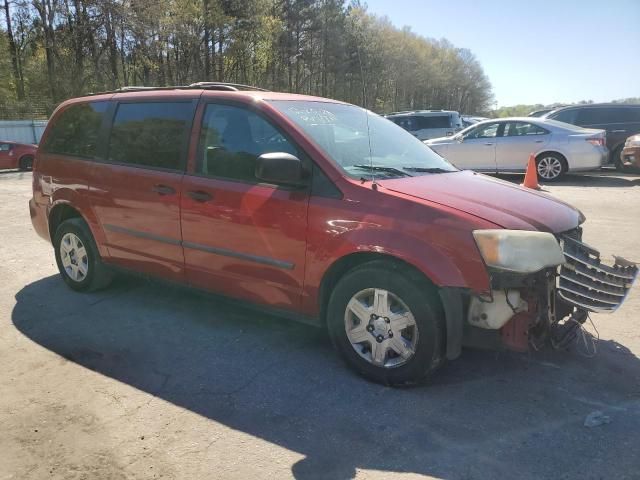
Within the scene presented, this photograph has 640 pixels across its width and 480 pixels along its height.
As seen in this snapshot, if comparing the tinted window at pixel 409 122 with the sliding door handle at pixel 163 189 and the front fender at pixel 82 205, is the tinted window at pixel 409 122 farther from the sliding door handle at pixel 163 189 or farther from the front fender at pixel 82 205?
the sliding door handle at pixel 163 189

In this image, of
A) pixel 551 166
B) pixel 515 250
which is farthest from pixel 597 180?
pixel 515 250

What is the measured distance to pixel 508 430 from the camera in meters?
2.81

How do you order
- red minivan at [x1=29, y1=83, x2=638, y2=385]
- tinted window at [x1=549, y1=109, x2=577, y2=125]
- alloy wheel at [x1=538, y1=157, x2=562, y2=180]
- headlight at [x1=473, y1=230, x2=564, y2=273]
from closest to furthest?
headlight at [x1=473, y1=230, x2=564, y2=273], red minivan at [x1=29, y1=83, x2=638, y2=385], alloy wheel at [x1=538, y1=157, x2=562, y2=180], tinted window at [x1=549, y1=109, x2=577, y2=125]

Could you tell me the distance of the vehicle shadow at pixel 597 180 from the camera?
1205cm

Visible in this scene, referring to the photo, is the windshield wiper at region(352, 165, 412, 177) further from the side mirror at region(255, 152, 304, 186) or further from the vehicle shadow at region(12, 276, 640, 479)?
the vehicle shadow at region(12, 276, 640, 479)

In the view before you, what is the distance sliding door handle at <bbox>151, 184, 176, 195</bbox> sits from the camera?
398 centimetres

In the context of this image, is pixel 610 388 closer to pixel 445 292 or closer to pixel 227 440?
pixel 445 292

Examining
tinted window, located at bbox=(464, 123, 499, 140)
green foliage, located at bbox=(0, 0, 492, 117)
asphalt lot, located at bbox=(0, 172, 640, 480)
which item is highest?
green foliage, located at bbox=(0, 0, 492, 117)

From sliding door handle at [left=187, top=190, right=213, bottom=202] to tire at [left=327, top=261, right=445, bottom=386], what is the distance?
3.90ft

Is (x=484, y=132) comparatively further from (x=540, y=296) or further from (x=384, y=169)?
(x=540, y=296)

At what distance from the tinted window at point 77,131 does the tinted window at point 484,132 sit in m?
10.4

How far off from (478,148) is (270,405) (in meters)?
11.3

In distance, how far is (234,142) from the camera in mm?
3795

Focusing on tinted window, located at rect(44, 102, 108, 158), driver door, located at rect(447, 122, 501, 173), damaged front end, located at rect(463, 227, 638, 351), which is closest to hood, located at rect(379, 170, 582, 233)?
damaged front end, located at rect(463, 227, 638, 351)
